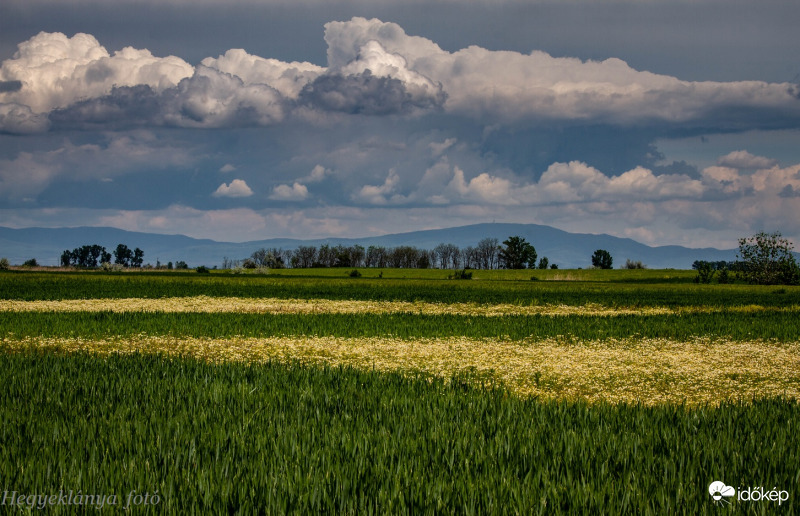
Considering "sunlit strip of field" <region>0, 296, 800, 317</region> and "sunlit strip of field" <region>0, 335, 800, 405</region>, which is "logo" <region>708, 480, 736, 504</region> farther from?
"sunlit strip of field" <region>0, 296, 800, 317</region>

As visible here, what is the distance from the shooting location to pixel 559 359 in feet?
71.4

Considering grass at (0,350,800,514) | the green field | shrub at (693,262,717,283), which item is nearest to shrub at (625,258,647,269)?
shrub at (693,262,717,283)

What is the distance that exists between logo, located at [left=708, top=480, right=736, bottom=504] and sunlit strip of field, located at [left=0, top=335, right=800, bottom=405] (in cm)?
784

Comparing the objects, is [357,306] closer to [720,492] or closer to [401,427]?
[401,427]

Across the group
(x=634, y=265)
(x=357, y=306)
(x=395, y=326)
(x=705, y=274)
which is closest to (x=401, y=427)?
(x=395, y=326)

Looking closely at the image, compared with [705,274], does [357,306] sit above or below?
below

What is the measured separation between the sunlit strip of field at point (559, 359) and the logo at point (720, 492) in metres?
7.84

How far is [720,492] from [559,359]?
48.5ft

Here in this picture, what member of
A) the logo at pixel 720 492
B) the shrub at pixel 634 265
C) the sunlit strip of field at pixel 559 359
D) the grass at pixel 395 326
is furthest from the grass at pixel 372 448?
the shrub at pixel 634 265

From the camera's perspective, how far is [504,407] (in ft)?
38.0

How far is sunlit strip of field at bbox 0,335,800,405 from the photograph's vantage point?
1708cm

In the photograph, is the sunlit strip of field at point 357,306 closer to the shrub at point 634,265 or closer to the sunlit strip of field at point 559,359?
the sunlit strip of field at point 559,359

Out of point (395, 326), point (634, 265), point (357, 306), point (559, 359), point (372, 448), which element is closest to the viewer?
point (372, 448)

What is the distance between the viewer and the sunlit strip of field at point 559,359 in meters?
17.1
